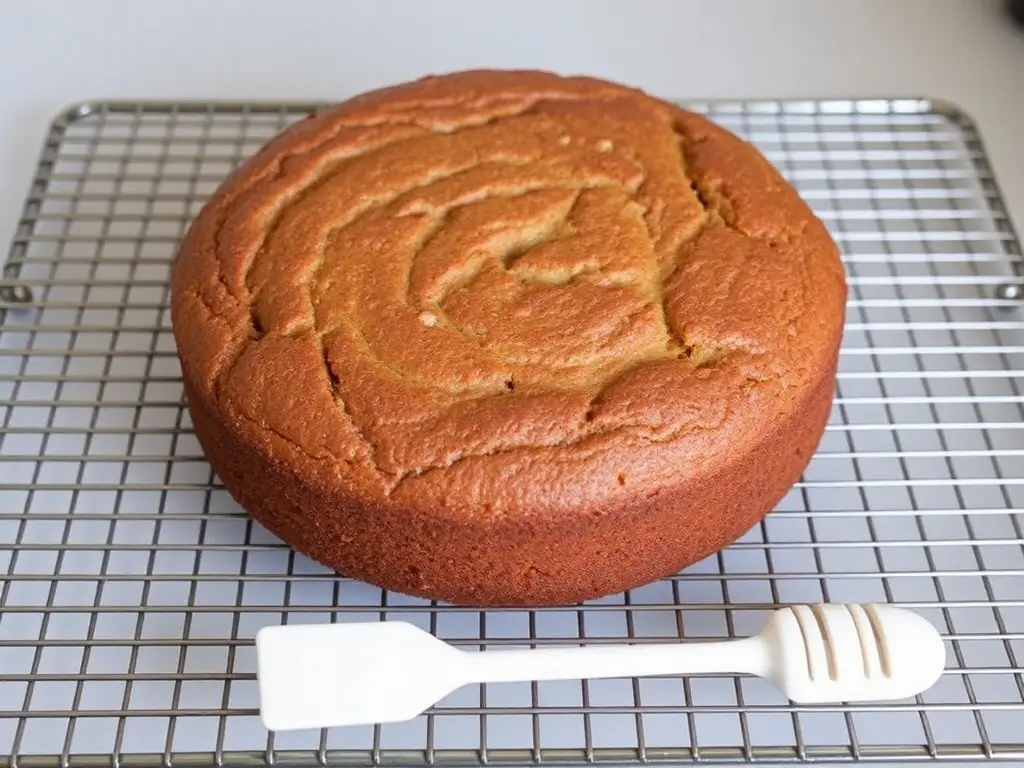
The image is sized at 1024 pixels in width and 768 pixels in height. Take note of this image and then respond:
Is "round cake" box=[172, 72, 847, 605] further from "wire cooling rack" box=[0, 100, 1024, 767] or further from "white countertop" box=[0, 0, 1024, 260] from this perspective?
"white countertop" box=[0, 0, 1024, 260]

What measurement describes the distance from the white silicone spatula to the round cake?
6.3 inches

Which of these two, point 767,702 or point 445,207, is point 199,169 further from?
point 767,702

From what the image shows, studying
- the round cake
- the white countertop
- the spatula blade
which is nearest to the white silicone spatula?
the spatula blade

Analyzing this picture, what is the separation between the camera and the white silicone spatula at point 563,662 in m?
1.22

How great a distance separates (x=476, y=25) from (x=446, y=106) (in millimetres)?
862

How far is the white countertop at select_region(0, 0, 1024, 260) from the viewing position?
247cm

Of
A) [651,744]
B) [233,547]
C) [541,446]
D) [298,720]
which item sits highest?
[541,446]

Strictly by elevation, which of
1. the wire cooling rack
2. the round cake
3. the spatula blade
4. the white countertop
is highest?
the round cake

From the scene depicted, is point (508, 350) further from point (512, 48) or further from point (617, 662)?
point (512, 48)

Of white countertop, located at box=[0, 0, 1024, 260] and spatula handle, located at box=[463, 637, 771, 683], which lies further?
white countertop, located at box=[0, 0, 1024, 260]

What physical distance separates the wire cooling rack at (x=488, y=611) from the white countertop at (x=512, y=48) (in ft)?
1.23

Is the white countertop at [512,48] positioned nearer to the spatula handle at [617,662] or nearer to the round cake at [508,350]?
the round cake at [508,350]

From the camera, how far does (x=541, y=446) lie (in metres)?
1.38

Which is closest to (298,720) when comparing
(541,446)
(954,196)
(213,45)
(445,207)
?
(541,446)
